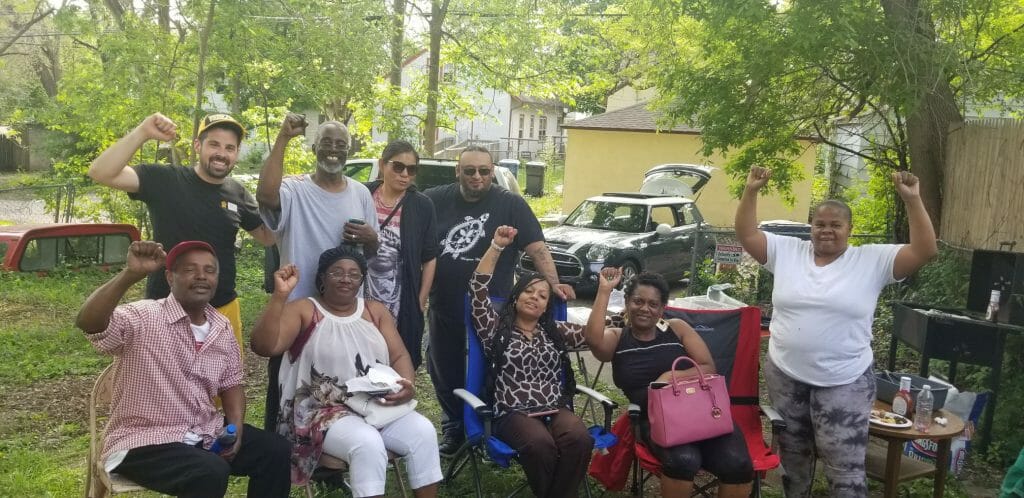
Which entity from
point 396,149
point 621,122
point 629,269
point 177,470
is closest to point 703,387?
point 396,149

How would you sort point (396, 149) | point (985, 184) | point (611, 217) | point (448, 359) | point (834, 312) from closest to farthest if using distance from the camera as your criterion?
1. point (834, 312)
2. point (396, 149)
3. point (448, 359)
4. point (985, 184)
5. point (611, 217)

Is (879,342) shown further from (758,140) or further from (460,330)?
(460,330)

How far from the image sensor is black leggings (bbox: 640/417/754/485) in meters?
3.83

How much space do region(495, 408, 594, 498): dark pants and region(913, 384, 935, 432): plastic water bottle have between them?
171cm

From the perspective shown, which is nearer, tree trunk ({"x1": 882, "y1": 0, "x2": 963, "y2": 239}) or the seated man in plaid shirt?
the seated man in plaid shirt

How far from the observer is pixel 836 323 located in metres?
3.79

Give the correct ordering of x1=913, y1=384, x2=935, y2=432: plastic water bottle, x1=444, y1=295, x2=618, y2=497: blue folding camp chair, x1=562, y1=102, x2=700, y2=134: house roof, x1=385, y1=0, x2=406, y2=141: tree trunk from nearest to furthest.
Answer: x1=444, y1=295, x2=618, y2=497: blue folding camp chair, x1=913, y1=384, x2=935, y2=432: plastic water bottle, x1=385, y1=0, x2=406, y2=141: tree trunk, x1=562, y1=102, x2=700, y2=134: house roof

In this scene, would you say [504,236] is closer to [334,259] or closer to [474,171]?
[474,171]

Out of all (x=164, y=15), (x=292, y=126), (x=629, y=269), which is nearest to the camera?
(x=292, y=126)

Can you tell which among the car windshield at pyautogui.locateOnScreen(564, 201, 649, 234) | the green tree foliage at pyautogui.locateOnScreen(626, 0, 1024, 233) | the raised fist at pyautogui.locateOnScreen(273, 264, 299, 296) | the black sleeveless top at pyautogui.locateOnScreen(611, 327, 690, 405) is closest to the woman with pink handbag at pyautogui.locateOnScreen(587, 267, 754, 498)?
the black sleeveless top at pyautogui.locateOnScreen(611, 327, 690, 405)

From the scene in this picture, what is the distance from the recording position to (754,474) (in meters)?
3.92

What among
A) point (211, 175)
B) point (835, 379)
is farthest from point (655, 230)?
point (211, 175)

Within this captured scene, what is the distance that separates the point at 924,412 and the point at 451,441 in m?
2.60

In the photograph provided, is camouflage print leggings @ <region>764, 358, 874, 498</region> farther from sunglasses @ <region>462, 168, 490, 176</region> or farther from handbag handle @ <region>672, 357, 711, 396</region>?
sunglasses @ <region>462, 168, 490, 176</region>
